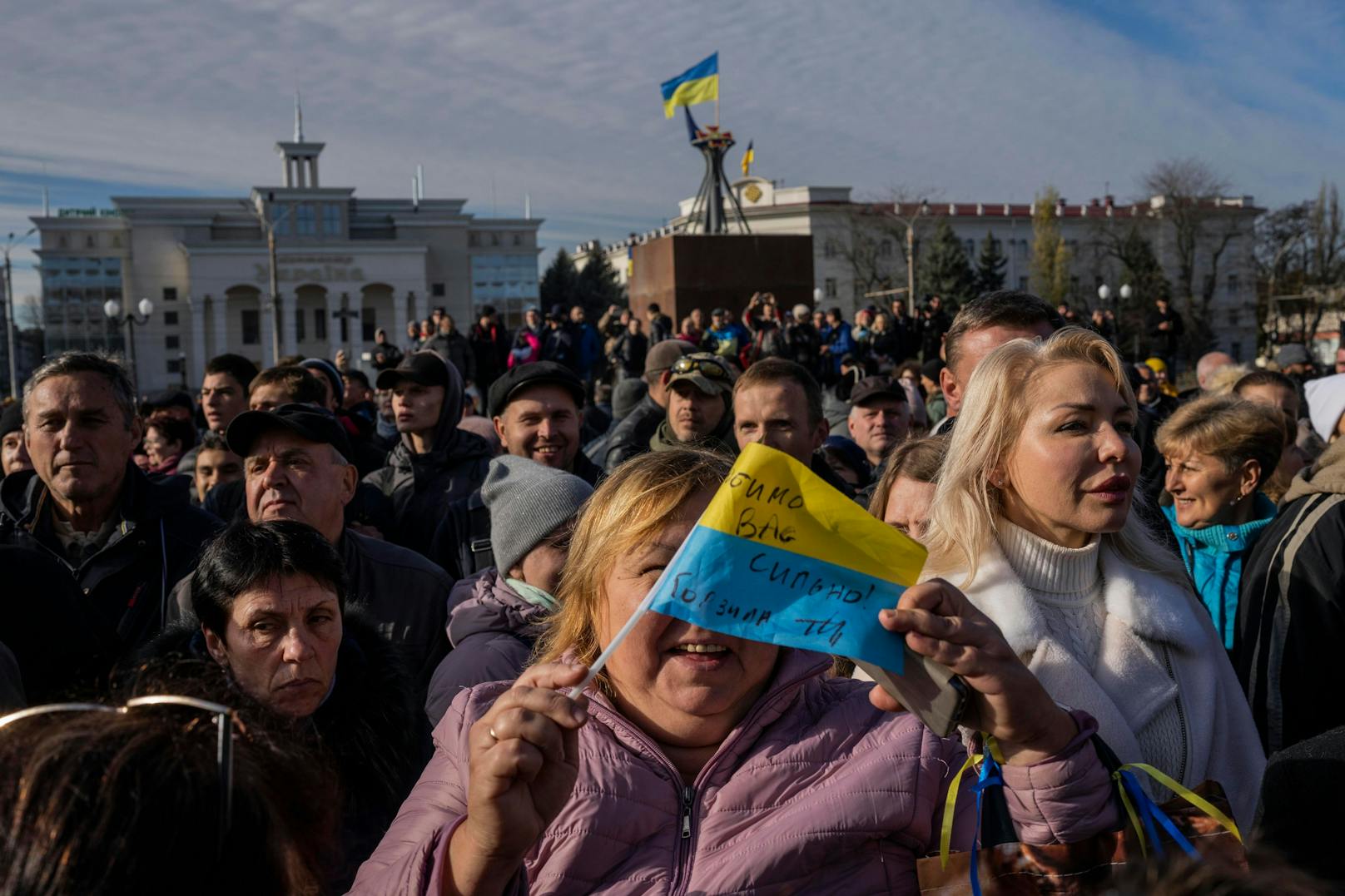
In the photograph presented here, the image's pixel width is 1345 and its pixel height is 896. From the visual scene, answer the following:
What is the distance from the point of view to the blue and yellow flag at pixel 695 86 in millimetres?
Result: 21938

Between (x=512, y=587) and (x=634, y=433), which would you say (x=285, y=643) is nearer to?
(x=512, y=587)

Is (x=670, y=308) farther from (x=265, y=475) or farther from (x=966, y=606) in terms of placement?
(x=966, y=606)

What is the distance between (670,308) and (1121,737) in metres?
15.7

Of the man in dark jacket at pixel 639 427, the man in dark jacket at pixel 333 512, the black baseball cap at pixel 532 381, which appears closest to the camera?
the man in dark jacket at pixel 333 512

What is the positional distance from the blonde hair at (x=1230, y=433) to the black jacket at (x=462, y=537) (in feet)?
7.35

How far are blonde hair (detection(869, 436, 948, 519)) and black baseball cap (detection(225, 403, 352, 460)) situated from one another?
196cm

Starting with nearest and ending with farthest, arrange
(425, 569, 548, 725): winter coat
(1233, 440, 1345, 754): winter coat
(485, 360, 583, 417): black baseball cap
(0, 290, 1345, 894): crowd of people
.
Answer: (0, 290, 1345, 894): crowd of people, (425, 569, 548, 725): winter coat, (1233, 440, 1345, 754): winter coat, (485, 360, 583, 417): black baseball cap

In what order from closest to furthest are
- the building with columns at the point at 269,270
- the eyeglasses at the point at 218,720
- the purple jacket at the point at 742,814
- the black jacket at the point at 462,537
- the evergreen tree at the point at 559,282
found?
the eyeglasses at the point at 218,720 < the purple jacket at the point at 742,814 < the black jacket at the point at 462,537 < the building with columns at the point at 269,270 < the evergreen tree at the point at 559,282

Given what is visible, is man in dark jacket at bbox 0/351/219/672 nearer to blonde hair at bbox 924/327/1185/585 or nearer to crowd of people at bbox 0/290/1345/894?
crowd of people at bbox 0/290/1345/894

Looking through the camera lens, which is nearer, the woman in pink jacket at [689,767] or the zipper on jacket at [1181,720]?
the woman in pink jacket at [689,767]

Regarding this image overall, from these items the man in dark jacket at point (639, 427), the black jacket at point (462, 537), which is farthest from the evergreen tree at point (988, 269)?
the black jacket at point (462, 537)

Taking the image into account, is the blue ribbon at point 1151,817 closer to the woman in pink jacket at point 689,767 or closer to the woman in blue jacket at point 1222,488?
the woman in pink jacket at point 689,767

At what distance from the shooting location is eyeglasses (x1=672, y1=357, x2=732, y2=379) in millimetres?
5918

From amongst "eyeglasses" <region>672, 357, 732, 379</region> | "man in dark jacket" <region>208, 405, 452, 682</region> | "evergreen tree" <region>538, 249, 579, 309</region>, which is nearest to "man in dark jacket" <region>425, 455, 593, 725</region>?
"man in dark jacket" <region>208, 405, 452, 682</region>
